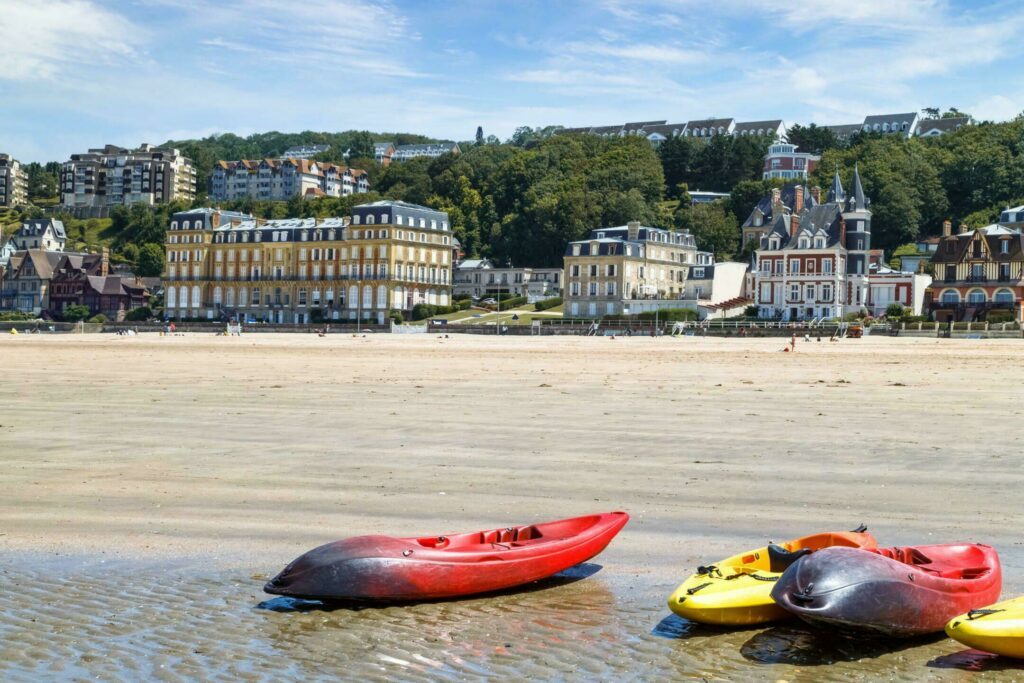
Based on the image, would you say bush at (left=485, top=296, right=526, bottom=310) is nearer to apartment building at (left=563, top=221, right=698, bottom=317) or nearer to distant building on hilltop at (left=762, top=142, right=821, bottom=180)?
apartment building at (left=563, top=221, right=698, bottom=317)

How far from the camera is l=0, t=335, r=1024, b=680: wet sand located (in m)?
6.04

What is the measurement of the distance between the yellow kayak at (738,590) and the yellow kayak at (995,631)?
0.99 m

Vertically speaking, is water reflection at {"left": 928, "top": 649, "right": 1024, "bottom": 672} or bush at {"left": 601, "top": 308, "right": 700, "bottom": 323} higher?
bush at {"left": 601, "top": 308, "right": 700, "bottom": 323}

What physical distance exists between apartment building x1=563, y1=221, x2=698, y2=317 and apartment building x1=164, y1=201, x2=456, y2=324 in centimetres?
1862

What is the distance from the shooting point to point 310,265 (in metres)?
108

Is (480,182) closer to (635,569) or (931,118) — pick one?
(931,118)

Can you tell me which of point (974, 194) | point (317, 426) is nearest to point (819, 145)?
point (974, 194)

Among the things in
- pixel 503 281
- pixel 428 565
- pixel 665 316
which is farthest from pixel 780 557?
pixel 503 281

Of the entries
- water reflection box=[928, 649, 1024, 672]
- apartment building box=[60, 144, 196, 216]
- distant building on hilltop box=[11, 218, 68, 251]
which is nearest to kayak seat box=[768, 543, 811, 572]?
water reflection box=[928, 649, 1024, 672]

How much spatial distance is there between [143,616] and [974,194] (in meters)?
111

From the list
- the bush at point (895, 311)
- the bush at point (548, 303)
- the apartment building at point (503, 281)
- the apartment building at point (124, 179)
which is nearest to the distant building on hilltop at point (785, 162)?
the apartment building at point (503, 281)

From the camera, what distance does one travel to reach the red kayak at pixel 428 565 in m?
6.68

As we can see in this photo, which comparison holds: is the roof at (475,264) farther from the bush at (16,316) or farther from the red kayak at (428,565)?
the red kayak at (428,565)

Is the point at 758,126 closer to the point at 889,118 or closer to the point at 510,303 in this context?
the point at 889,118
